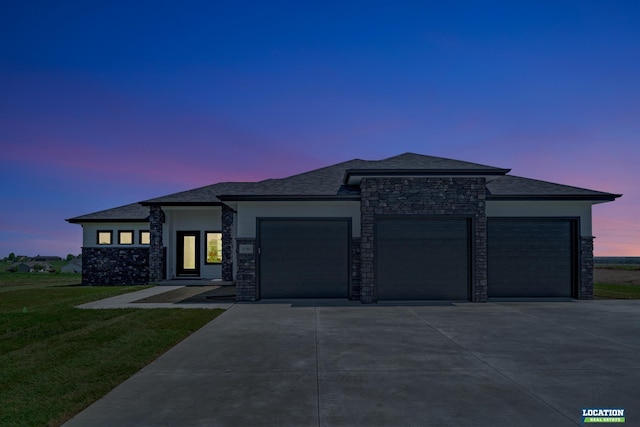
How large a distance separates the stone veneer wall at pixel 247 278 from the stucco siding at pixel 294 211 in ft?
Result: 2.87

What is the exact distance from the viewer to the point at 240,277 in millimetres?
14414

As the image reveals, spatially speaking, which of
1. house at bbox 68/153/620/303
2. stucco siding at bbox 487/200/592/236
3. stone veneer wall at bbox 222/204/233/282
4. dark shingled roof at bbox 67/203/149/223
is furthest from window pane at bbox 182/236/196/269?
stucco siding at bbox 487/200/592/236

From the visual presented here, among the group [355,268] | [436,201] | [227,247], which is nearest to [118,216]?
[227,247]

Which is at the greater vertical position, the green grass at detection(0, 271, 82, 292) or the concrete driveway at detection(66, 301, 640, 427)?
the concrete driveway at detection(66, 301, 640, 427)

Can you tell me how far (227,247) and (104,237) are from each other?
8.93 m

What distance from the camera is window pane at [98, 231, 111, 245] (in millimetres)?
24125

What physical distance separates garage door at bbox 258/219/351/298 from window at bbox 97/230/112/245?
14451mm

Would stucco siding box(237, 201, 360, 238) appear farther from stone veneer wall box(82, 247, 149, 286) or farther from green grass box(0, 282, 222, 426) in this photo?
stone veneer wall box(82, 247, 149, 286)

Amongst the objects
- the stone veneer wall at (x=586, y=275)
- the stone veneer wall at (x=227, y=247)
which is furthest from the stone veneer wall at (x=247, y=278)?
the stone veneer wall at (x=586, y=275)

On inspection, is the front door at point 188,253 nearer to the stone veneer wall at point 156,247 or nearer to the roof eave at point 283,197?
the stone veneer wall at point 156,247

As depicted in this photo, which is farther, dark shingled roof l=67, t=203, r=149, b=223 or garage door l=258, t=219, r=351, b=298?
dark shingled roof l=67, t=203, r=149, b=223

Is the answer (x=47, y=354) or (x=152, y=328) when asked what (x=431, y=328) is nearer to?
(x=152, y=328)

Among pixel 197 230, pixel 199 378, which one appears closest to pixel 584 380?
pixel 199 378

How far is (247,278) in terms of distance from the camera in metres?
14.4
